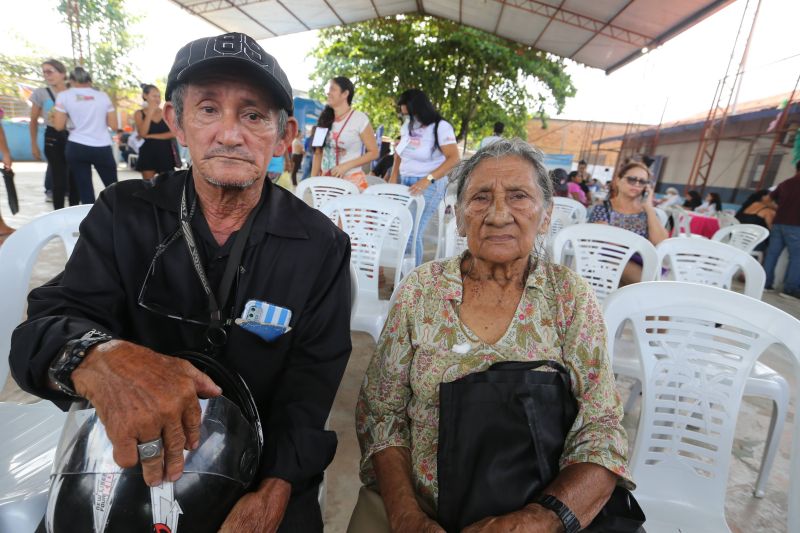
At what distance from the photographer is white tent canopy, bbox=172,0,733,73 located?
29.8 ft

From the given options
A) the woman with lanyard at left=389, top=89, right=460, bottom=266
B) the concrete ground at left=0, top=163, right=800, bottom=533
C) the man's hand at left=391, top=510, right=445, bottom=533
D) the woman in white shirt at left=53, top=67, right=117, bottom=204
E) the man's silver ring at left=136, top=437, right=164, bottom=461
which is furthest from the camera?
the woman in white shirt at left=53, top=67, right=117, bottom=204

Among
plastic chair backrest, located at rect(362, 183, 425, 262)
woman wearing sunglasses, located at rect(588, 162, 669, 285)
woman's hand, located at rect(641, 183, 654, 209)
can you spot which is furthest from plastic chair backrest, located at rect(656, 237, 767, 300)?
plastic chair backrest, located at rect(362, 183, 425, 262)

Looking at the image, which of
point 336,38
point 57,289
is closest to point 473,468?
point 57,289

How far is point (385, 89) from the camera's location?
39.6ft

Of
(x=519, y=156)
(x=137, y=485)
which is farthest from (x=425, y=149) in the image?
(x=137, y=485)

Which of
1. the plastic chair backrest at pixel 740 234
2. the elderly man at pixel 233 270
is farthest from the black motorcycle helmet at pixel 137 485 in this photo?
the plastic chair backrest at pixel 740 234

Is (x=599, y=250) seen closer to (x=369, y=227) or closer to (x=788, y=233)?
(x=369, y=227)

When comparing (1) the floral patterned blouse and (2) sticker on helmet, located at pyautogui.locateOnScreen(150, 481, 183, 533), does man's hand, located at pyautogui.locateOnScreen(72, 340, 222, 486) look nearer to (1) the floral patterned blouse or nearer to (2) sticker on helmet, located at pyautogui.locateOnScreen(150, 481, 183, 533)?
(2) sticker on helmet, located at pyautogui.locateOnScreen(150, 481, 183, 533)

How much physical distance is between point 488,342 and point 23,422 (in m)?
1.50

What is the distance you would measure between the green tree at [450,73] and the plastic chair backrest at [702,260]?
34.6 feet

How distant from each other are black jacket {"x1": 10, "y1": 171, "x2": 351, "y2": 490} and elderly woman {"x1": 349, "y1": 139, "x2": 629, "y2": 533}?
17 centimetres

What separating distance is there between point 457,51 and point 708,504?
41.2ft

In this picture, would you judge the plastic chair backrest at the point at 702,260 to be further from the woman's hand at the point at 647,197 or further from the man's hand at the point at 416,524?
the man's hand at the point at 416,524

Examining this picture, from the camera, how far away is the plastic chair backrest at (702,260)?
2.54 m
